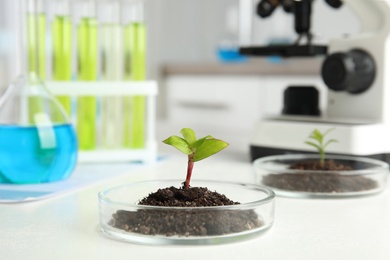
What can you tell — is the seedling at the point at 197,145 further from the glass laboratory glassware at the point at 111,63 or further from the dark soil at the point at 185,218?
the glass laboratory glassware at the point at 111,63

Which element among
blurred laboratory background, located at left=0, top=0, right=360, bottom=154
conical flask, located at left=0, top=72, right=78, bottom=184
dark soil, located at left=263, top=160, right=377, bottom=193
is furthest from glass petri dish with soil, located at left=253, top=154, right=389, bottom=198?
blurred laboratory background, located at left=0, top=0, right=360, bottom=154

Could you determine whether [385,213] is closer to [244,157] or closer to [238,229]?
[238,229]

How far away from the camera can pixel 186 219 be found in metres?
0.57

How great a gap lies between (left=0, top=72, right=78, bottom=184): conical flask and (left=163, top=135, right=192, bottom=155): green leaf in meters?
0.34

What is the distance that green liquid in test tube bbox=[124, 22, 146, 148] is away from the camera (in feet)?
3.72

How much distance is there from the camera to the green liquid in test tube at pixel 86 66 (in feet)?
3.61

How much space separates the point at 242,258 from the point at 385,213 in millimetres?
268

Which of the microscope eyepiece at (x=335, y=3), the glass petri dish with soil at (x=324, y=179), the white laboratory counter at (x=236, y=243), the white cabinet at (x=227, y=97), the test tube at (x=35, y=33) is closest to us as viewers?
the white laboratory counter at (x=236, y=243)

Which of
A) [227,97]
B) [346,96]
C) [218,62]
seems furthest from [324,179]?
[218,62]

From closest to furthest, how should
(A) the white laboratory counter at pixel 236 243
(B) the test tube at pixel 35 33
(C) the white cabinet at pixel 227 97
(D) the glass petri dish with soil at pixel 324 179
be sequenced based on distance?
(A) the white laboratory counter at pixel 236 243
(D) the glass petri dish with soil at pixel 324 179
(B) the test tube at pixel 35 33
(C) the white cabinet at pixel 227 97

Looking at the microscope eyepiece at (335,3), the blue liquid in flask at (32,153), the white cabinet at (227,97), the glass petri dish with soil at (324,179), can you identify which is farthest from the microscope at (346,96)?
the white cabinet at (227,97)

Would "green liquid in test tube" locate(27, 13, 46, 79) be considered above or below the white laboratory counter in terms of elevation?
above

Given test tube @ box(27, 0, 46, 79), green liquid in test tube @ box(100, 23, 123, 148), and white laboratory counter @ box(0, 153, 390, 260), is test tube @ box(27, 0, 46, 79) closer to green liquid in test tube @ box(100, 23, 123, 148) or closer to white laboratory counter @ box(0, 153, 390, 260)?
Answer: green liquid in test tube @ box(100, 23, 123, 148)

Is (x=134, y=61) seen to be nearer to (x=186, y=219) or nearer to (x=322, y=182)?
(x=322, y=182)
